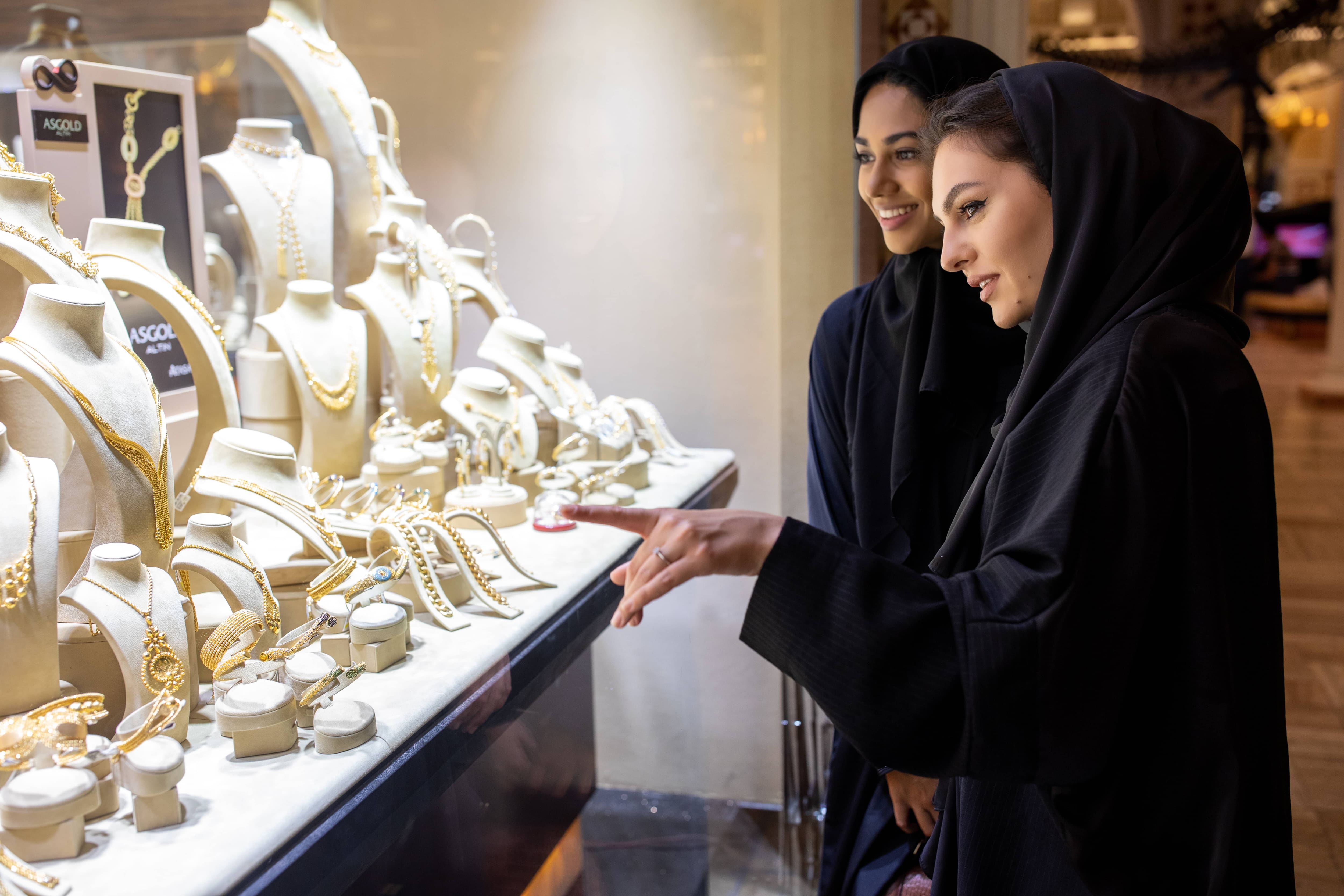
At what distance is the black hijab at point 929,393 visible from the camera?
59.9 inches

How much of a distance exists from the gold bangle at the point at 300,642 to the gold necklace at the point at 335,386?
75 centimetres

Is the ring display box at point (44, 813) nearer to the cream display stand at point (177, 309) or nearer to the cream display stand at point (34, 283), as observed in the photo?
the cream display stand at point (34, 283)

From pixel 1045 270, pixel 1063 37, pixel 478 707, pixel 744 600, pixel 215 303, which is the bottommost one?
pixel 744 600

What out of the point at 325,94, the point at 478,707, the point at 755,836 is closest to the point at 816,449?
the point at 478,707

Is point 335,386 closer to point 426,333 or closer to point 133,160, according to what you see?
point 426,333

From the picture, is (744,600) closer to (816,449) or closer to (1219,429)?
(816,449)

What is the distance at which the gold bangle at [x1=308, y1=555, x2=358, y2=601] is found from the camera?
1426mm

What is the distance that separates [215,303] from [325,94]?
981 mm

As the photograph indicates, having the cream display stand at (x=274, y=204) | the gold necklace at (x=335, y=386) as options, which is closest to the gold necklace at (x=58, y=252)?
the gold necklace at (x=335, y=386)

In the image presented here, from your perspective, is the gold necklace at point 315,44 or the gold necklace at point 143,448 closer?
the gold necklace at point 143,448

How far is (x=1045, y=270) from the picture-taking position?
98cm

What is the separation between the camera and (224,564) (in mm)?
1326

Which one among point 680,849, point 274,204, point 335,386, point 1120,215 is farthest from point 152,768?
point 680,849

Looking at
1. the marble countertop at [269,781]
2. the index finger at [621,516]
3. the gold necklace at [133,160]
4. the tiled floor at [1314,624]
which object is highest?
the gold necklace at [133,160]
